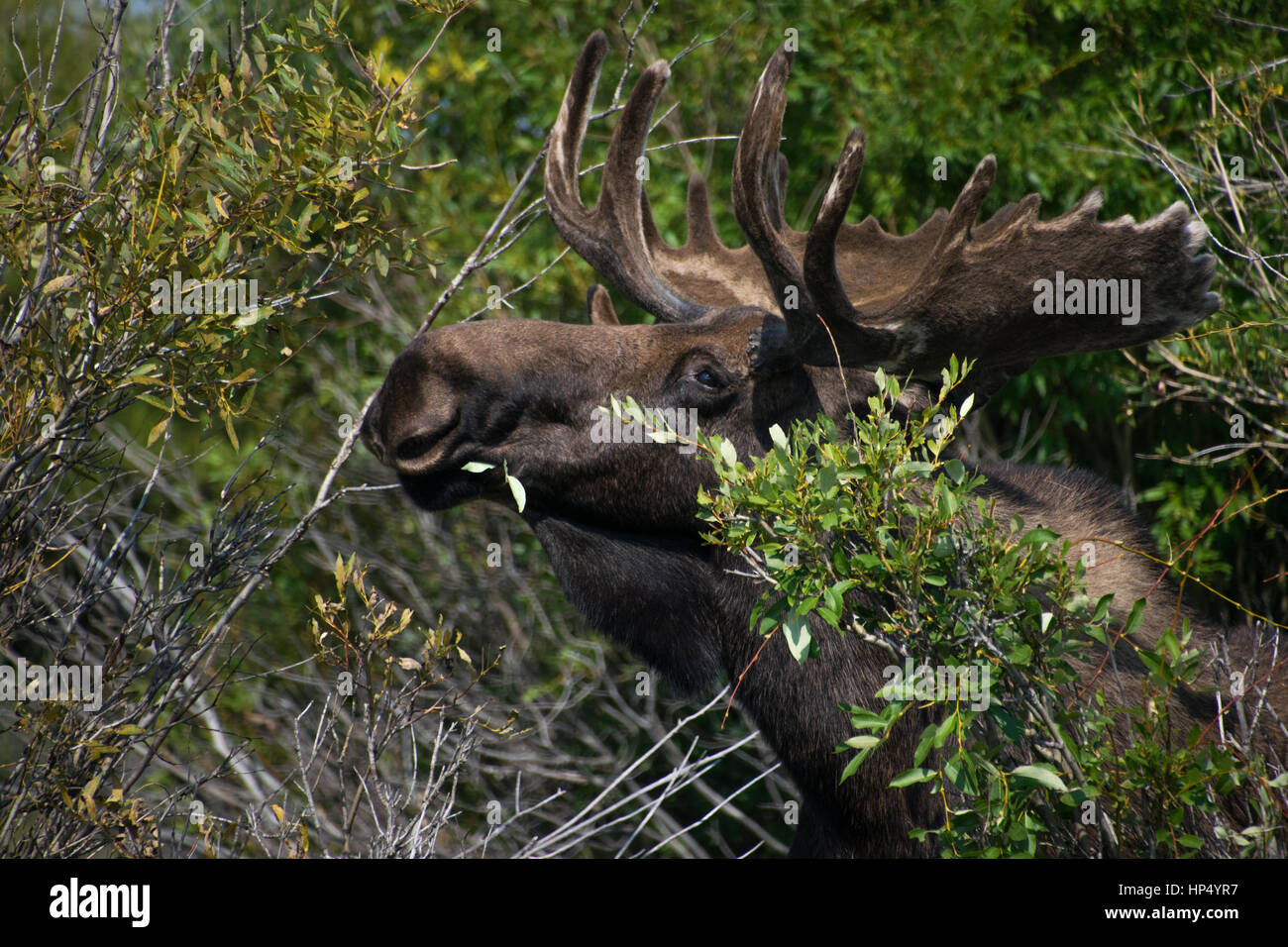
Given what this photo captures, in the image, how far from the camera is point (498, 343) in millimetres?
3248

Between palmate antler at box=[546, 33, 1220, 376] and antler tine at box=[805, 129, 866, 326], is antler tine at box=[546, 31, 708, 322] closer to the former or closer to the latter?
palmate antler at box=[546, 33, 1220, 376]

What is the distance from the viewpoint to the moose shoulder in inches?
118

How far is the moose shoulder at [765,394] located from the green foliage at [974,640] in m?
0.59

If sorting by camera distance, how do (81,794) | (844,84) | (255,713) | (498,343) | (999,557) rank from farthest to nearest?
(255,713)
(844,84)
(498,343)
(81,794)
(999,557)

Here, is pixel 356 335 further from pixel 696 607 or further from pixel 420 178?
pixel 696 607

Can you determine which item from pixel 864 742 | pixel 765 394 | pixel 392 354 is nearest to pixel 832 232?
pixel 765 394

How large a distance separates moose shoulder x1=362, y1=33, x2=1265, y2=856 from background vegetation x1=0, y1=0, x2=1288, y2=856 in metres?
0.38

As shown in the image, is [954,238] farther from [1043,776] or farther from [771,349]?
[1043,776]

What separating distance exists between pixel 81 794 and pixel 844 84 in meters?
4.69

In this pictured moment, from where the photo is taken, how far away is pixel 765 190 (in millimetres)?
3098

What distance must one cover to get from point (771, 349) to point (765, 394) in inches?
5.1
